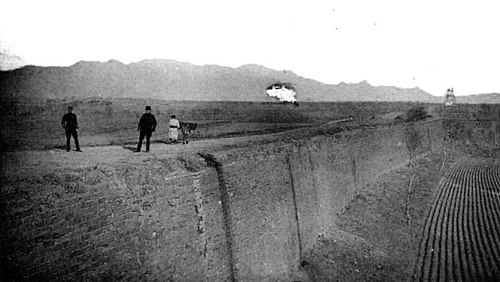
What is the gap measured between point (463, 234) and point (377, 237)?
3268 mm

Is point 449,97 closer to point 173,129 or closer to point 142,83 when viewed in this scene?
point 142,83

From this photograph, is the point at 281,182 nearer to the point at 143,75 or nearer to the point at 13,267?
the point at 13,267

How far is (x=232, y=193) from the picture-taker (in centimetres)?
865

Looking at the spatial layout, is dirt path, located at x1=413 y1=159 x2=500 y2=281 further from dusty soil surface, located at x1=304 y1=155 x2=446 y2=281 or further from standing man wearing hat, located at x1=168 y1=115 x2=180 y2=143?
standing man wearing hat, located at x1=168 y1=115 x2=180 y2=143

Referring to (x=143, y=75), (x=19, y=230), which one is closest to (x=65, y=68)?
(x=143, y=75)

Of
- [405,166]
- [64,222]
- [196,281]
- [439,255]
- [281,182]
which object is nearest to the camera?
[64,222]

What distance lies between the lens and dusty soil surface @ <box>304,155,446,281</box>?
11.3m

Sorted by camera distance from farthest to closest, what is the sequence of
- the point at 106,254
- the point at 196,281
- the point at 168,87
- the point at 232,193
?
the point at 168,87, the point at 232,193, the point at 196,281, the point at 106,254

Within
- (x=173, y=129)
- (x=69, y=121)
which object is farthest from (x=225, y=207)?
(x=173, y=129)

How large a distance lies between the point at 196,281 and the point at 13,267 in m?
3.54

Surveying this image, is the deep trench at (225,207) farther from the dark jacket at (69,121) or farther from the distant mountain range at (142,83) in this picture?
the distant mountain range at (142,83)

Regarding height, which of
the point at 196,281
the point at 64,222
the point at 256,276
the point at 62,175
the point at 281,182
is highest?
the point at 62,175

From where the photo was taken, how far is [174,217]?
704 cm

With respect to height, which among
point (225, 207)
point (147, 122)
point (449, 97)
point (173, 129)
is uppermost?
point (449, 97)
